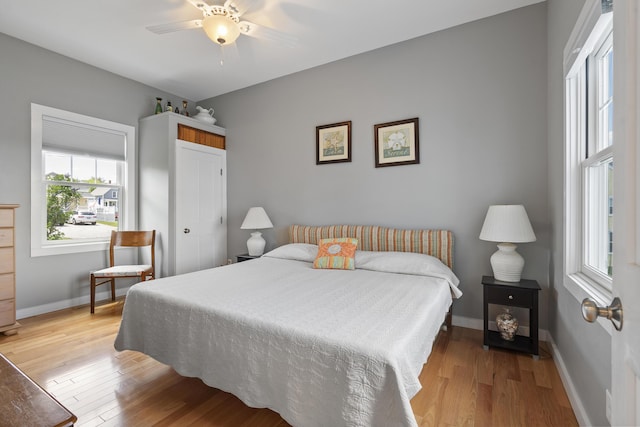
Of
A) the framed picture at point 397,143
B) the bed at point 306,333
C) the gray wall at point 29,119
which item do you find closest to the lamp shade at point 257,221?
the bed at point 306,333

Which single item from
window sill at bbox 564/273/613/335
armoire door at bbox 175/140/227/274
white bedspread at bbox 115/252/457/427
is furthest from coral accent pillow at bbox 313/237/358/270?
armoire door at bbox 175/140/227/274

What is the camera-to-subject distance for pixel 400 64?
3078 mm

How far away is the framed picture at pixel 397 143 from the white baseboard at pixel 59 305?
360 cm

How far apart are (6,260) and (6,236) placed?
0.68 feet

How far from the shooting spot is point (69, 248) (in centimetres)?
333

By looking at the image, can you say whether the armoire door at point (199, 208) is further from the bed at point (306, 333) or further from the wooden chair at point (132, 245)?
the bed at point (306, 333)

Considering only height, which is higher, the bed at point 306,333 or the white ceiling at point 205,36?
the white ceiling at point 205,36

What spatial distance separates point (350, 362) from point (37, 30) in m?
3.96

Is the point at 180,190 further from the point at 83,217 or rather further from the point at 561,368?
the point at 561,368

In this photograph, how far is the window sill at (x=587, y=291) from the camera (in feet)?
4.00

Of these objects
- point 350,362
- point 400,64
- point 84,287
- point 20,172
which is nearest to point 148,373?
point 350,362

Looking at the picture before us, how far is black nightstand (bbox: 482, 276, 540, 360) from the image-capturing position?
2.19 meters

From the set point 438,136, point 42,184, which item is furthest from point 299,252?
point 42,184

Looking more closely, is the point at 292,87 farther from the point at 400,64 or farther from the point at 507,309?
the point at 507,309
